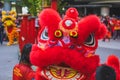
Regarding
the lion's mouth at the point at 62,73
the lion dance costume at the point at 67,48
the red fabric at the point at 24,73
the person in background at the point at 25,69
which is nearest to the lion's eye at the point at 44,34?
the lion dance costume at the point at 67,48

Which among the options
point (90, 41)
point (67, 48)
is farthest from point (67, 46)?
point (90, 41)

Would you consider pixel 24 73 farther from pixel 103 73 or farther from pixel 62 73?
pixel 103 73

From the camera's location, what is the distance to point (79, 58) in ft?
14.7

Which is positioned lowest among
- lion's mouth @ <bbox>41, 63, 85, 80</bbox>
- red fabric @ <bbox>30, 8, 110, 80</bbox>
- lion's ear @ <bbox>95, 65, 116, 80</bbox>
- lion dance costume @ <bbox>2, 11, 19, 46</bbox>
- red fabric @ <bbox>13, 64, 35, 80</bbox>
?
lion dance costume @ <bbox>2, 11, 19, 46</bbox>

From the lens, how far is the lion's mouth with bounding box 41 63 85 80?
4.57 metres

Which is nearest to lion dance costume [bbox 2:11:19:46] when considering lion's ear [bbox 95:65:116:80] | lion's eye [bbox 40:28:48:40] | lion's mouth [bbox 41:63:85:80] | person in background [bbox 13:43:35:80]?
person in background [bbox 13:43:35:80]

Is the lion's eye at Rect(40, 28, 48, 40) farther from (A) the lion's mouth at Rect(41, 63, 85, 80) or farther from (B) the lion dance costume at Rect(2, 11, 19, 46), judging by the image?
(B) the lion dance costume at Rect(2, 11, 19, 46)

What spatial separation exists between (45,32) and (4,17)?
13921 millimetres

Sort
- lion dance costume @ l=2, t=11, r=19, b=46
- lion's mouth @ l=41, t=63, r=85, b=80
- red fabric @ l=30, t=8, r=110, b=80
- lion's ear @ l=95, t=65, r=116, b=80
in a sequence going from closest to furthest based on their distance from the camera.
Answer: lion's ear @ l=95, t=65, r=116, b=80
red fabric @ l=30, t=8, r=110, b=80
lion's mouth @ l=41, t=63, r=85, b=80
lion dance costume @ l=2, t=11, r=19, b=46

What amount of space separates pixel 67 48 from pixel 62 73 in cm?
29

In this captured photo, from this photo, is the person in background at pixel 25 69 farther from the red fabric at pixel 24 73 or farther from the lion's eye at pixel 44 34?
the lion's eye at pixel 44 34

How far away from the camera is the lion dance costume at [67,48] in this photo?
4.47m

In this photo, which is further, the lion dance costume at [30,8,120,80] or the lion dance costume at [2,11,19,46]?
the lion dance costume at [2,11,19,46]

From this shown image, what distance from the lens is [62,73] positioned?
4586 millimetres
